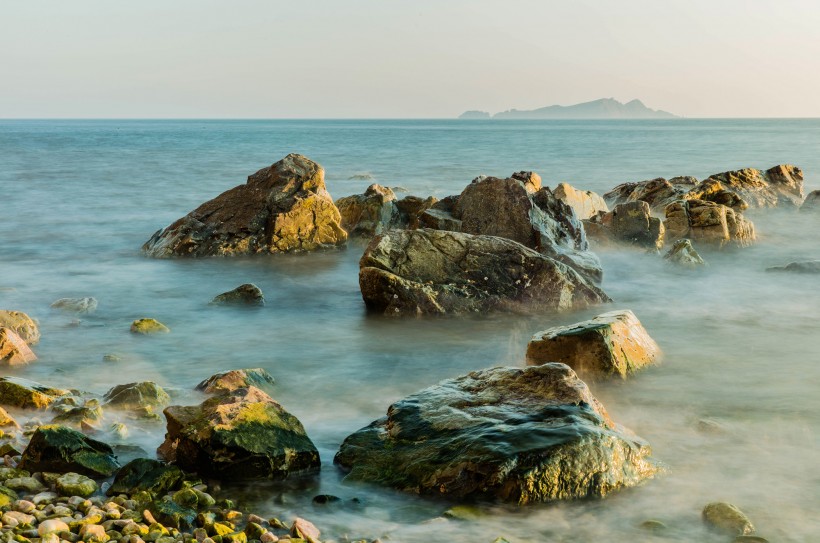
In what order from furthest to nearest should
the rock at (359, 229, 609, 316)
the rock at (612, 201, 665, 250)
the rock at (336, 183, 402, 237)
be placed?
the rock at (336, 183, 402, 237) < the rock at (612, 201, 665, 250) < the rock at (359, 229, 609, 316)

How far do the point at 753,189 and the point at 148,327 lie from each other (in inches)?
543

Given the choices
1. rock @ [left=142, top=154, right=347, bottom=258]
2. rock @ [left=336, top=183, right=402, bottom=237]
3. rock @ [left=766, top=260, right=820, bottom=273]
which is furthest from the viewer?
rock @ [left=336, top=183, right=402, bottom=237]

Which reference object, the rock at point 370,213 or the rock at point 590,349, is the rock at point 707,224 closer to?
the rock at point 370,213

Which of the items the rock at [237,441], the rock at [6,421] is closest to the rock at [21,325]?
the rock at [6,421]

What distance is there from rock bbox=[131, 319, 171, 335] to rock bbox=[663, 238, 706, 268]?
7.22 meters

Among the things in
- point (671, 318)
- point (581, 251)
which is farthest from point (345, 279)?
point (671, 318)

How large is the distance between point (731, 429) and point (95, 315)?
647 cm

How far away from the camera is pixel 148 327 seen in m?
8.23

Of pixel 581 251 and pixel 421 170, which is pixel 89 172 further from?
pixel 581 251

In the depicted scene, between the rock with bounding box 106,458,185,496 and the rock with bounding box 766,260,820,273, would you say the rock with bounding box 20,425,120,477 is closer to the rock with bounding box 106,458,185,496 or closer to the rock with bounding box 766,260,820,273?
the rock with bounding box 106,458,185,496

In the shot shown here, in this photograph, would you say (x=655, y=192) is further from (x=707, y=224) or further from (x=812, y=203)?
(x=812, y=203)

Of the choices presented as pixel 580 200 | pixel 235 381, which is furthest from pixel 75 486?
pixel 580 200

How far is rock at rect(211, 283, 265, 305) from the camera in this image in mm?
9461

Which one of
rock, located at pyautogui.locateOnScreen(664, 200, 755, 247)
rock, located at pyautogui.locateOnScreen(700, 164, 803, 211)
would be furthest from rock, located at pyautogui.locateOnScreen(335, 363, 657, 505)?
rock, located at pyautogui.locateOnScreen(700, 164, 803, 211)
